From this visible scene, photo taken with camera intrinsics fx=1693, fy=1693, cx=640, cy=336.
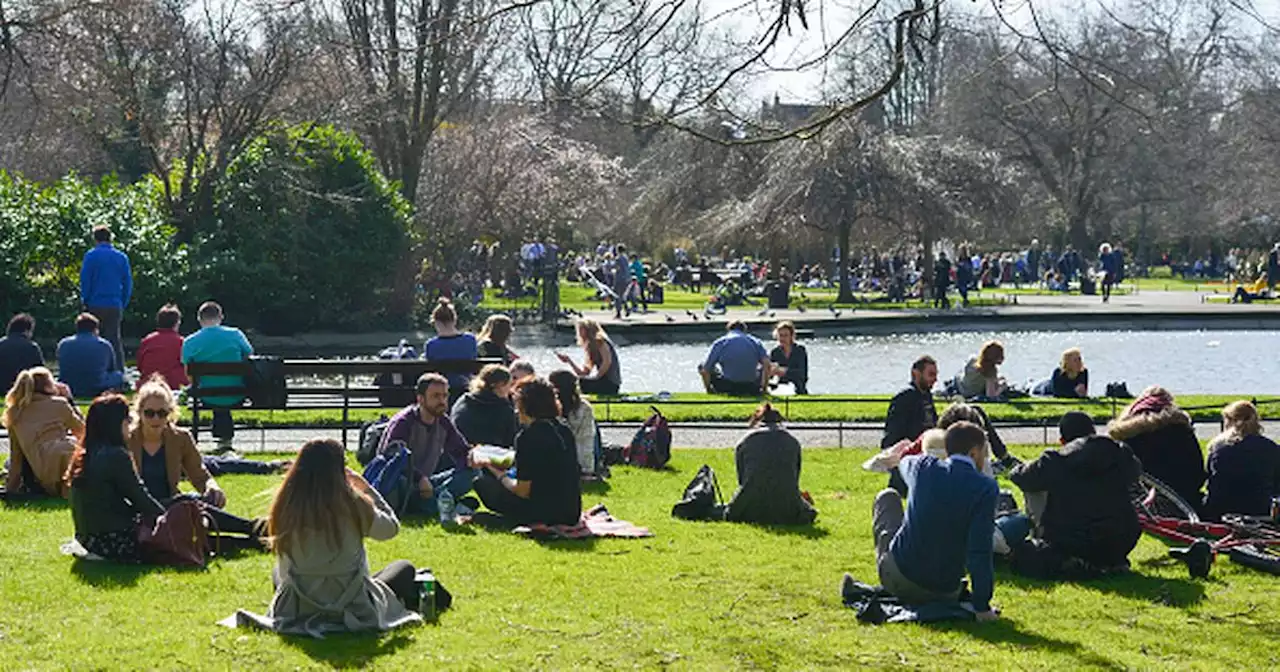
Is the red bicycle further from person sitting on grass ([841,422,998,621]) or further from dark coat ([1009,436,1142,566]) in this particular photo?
person sitting on grass ([841,422,998,621])

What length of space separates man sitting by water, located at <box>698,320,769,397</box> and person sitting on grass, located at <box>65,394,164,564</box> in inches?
434

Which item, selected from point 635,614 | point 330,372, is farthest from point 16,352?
point 635,614

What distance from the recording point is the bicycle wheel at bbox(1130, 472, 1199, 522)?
10.6m

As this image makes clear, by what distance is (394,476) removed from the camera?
10.8 meters

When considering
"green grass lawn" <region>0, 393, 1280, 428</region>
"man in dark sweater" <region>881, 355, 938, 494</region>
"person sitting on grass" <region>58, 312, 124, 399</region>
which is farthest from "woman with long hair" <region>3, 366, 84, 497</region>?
"man in dark sweater" <region>881, 355, 938, 494</region>

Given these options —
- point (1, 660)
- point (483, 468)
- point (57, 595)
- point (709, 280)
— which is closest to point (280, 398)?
point (483, 468)

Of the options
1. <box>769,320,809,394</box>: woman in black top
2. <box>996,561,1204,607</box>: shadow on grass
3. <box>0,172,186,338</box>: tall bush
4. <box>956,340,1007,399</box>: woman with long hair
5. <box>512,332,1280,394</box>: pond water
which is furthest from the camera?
<box>0,172,186,338</box>: tall bush

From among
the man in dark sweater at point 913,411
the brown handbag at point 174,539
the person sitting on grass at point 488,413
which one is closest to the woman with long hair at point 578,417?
the person sitting on grass at point 488,413

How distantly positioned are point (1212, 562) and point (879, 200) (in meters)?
33.9

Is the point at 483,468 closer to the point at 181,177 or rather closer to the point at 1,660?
the point at 1,660

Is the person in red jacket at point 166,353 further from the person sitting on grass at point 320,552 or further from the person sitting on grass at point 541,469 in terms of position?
the person sitting on grass at point 320,552

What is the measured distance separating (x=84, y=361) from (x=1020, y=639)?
11.6 m

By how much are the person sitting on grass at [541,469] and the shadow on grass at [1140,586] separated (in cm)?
269

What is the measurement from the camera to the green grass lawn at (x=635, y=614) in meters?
7.27
